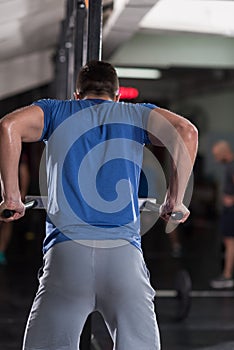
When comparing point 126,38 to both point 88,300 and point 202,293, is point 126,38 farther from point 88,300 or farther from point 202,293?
point 88,300

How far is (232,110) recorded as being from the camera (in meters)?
13.9

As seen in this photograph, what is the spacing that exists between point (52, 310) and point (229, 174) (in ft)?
15.2

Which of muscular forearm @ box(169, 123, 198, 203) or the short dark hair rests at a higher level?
the short dark hair

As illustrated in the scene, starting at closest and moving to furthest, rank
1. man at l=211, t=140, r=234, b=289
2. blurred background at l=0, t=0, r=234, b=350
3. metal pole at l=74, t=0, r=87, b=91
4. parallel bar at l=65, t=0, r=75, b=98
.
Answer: metal pole at l=74, t=0, r=87, b=91, parallel bar at l=65, t=0, r=75, b=98, blurred background at l=0, t=0, r=234, b=350, man at l=211, t=140, r=234, b=289

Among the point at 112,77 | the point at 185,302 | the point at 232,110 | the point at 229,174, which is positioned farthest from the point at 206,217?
the point at 112,77

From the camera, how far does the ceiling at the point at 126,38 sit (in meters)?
5.49

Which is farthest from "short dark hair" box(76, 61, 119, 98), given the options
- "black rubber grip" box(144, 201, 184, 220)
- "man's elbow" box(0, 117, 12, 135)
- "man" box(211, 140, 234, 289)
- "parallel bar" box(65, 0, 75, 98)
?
"man" box(211, 140, 234, 289)

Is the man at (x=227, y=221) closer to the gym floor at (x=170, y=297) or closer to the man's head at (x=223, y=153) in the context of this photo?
the man's head at (x=223, y=153)

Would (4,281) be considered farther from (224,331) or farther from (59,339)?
(59,339)

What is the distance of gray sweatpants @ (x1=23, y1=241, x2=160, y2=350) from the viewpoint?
2.27 meters

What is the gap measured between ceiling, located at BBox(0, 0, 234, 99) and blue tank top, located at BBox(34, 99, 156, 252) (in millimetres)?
2505

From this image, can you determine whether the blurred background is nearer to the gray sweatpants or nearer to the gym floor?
the gym floor

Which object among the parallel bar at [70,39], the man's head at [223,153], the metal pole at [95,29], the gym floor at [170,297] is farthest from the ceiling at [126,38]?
the gym floor at [170,297]

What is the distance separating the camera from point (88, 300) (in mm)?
2275
